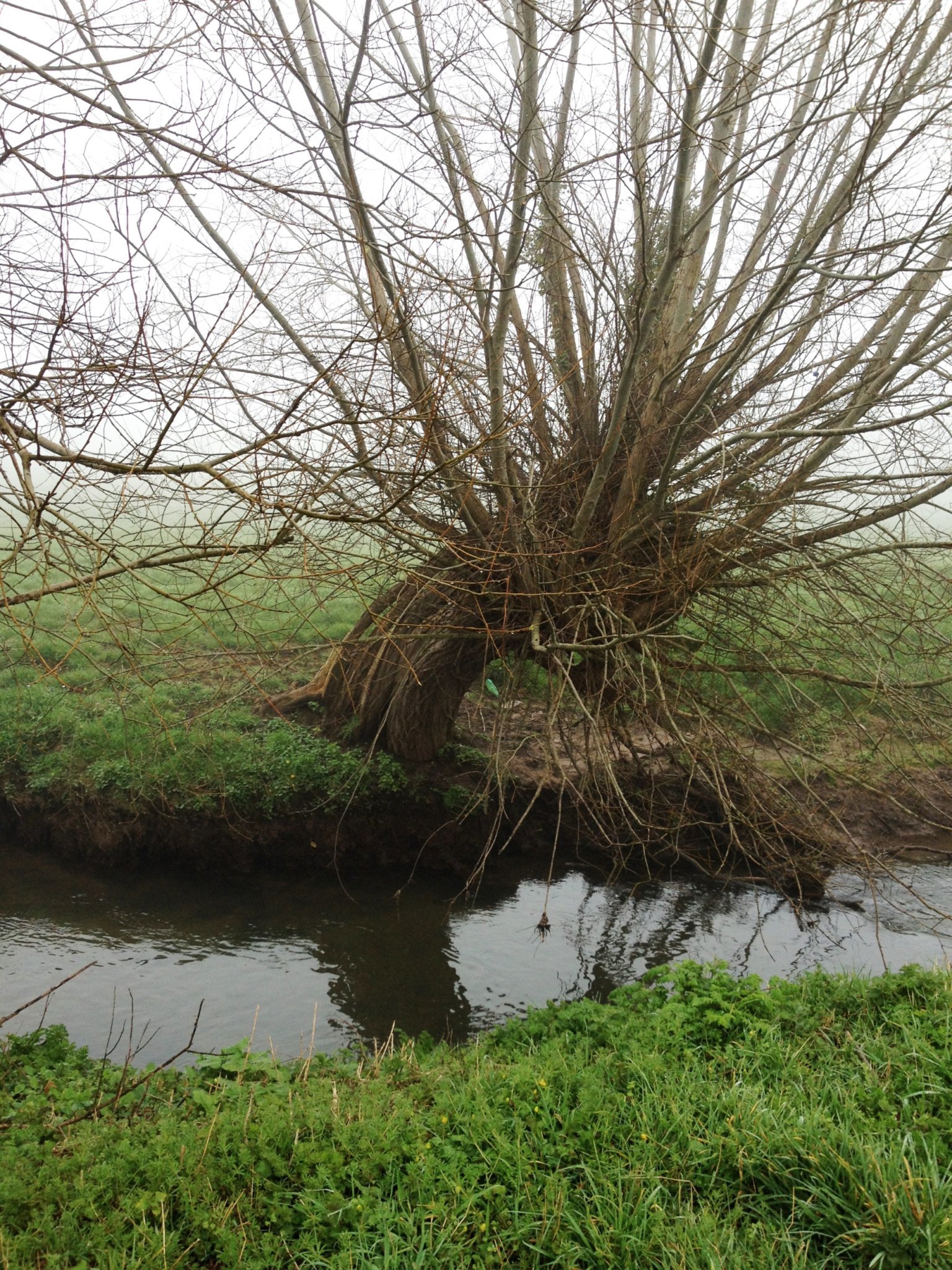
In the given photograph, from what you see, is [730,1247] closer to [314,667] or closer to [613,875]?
[613,875]

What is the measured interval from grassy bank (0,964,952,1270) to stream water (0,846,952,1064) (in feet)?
4.65

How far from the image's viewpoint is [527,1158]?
3.11 m

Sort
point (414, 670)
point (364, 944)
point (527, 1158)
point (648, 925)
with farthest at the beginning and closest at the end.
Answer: point (648, 925)
point (364, 944)
point (414, 670)
point (527, 1158)

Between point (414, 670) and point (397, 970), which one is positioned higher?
point (414, 670)

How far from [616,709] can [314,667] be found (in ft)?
14.0

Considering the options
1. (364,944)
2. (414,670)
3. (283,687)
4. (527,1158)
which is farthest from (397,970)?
(527,1158)

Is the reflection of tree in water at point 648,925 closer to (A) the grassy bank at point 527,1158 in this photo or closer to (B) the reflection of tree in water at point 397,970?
(B) the reflection of tree in water at point 397,970

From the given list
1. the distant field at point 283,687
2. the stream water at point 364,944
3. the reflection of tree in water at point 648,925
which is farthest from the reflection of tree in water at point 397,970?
the distant field at point 283,687

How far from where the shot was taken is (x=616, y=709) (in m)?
6.41

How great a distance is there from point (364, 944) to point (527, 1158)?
11.9 ft

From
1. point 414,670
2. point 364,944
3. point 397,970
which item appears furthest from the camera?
point 364,944

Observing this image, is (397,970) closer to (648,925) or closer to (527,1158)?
(648,925)

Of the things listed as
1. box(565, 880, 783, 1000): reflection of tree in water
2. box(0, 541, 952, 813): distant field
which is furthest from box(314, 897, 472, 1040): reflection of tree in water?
box(0, 541, 952, 813): distant field

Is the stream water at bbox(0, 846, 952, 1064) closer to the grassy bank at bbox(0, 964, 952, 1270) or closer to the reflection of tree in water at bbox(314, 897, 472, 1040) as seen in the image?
the reflection of tree in water at bbox(314, 897, 472, 1040)
